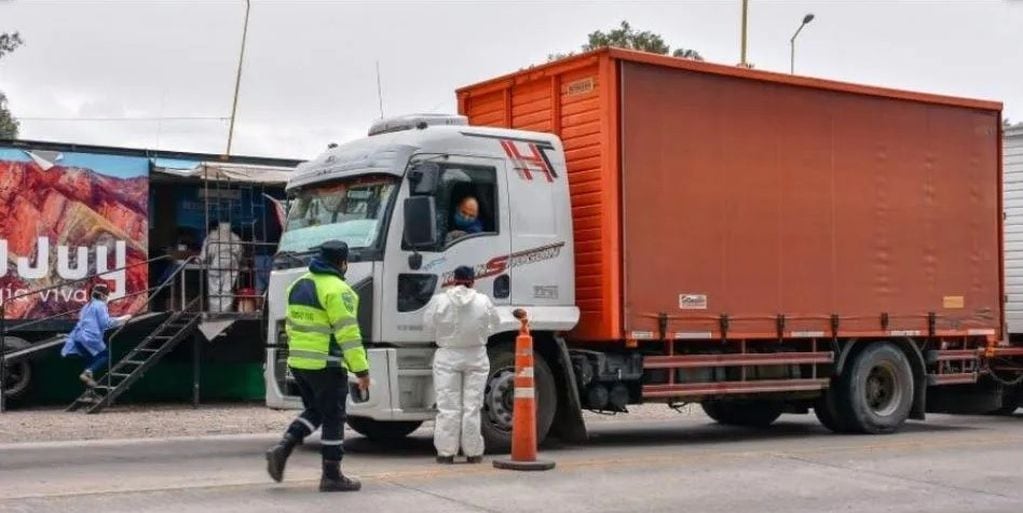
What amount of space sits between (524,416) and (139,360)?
9157 mm

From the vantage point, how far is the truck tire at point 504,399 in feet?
37.6

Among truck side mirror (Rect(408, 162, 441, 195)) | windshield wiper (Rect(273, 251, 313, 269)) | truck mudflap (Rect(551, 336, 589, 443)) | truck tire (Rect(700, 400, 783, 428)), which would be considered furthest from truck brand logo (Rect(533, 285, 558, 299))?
truck tire (Rect(700, 400, 783, 428))

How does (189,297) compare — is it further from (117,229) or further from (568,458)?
(568,458)

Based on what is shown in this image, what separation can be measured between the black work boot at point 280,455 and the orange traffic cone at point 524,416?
79.0 inches

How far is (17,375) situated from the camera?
17547mm

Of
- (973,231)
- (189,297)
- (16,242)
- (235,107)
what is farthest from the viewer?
(235,107)

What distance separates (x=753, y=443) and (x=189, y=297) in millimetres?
9696

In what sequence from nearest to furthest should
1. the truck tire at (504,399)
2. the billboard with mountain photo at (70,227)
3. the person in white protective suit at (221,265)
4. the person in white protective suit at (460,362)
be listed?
the person in white protective suit at (460,362), the truck tire at (504,399), the billboard with mountain photo at (70,227), the person in white protective suit at (221,265)

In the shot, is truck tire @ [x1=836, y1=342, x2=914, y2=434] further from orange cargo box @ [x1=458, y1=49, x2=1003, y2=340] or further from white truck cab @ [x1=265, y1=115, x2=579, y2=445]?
white truck cab @ [x1=265, y1=115, x2=579, y2=445]

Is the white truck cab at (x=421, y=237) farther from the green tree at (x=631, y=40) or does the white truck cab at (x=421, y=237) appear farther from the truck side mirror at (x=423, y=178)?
the green tree at (x=631, y=40)

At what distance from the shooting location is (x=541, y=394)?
11.9m

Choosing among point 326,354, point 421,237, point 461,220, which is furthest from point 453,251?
point 326,354

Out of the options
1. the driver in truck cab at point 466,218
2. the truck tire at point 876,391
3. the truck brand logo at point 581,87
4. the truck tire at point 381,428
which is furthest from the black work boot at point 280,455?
the truck tire at point 876,391

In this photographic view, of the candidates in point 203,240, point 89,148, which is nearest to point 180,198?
point 203,240
